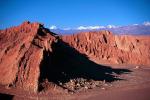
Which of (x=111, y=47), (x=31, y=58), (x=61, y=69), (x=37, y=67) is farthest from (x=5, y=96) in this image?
(x=111, y=47)

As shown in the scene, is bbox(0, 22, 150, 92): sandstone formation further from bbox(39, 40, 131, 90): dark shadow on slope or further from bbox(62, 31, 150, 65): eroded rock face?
bbox(62, 31, 150, 65): eroded rock face

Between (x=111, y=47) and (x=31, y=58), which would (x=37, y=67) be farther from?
(x=111, y=47)

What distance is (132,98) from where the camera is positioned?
2336 centimetres

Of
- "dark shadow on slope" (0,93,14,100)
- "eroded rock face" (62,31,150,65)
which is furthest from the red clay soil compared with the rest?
"eroded rock face" (62,31,150,65)

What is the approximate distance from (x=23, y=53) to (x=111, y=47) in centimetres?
3146

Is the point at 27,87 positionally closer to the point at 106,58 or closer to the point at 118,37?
the point at 106,58

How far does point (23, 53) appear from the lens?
87.5ft

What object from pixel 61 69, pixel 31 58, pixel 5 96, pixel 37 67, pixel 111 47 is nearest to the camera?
pixel 5 96

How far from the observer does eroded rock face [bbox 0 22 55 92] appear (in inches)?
976

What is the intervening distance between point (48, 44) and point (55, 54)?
1.83 metres

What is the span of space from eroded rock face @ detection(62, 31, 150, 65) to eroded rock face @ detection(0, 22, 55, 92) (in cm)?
2047

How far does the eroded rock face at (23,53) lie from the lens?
2478 centimetres

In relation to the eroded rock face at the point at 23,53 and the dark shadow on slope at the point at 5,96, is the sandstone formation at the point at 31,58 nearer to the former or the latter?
the eroded rock face at the point at 23,53

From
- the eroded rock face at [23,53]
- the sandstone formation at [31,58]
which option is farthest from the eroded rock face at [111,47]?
the eroded rock face at [23,53]
